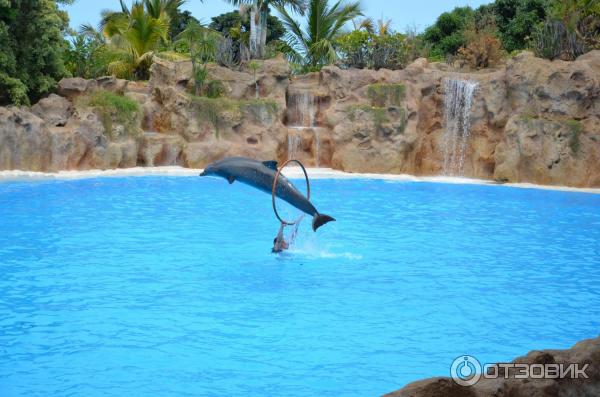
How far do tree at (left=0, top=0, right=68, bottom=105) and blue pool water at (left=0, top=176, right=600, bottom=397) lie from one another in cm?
595

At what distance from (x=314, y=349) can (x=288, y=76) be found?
16.5 m

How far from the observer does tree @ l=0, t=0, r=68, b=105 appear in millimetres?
17938

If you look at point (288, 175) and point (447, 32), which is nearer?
point (288, 175)

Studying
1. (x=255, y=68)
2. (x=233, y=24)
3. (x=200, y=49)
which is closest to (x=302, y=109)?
(x=255, y=68)

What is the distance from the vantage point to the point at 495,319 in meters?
7.04

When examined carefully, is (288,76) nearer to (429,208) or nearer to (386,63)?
(386,63)

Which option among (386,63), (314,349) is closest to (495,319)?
(314,349)

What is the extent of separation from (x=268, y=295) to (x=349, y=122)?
12.7 metres

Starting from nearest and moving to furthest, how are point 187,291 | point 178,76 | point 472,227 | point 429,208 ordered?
point 187,291, point 472,227, point 429,208, point 178,76

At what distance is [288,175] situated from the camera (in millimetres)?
18516

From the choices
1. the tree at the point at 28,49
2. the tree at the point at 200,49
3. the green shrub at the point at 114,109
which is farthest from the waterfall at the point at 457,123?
the tree at the point at 28,49

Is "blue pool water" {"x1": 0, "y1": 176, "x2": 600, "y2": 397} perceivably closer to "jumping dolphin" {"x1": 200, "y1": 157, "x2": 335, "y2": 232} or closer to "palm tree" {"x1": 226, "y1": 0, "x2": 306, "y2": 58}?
"jumping dolphin" {"x1": 200, "y1": 157, "x2": 335, "y2": 232}

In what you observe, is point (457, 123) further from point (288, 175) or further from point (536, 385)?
point (536, 385)

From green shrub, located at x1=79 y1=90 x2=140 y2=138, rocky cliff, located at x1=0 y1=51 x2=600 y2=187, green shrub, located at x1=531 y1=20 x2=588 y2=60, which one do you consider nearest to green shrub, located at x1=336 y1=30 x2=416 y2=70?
rocky cliff, located at x1=0 y1=51 x2=600 y2=187
